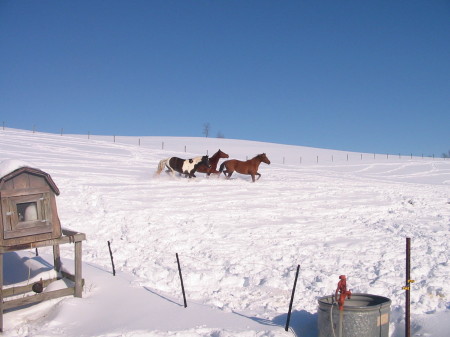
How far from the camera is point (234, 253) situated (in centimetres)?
1187

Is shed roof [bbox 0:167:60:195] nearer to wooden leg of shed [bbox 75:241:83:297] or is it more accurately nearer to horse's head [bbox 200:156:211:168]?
wooden leg of shed [bbox 75:241:83:297]

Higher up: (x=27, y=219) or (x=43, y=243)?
(x=27, y=219)

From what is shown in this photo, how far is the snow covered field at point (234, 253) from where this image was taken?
7.84m

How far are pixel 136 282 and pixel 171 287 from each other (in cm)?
73

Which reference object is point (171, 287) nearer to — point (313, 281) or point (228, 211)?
point (313, 281)

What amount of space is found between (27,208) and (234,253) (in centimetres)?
549

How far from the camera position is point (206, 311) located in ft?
27.0

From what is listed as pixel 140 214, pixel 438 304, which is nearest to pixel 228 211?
pixel 140 214

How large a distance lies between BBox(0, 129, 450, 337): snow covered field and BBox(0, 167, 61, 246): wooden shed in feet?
4.49

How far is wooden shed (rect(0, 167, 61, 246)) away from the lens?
7.72 metres

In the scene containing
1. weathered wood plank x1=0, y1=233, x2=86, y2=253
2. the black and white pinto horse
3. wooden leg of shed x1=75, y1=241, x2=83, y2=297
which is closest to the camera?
weathered wood plank x1=0, y1=233, x2=86, y2=253

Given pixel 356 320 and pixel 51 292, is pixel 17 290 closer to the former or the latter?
pixel 51 292

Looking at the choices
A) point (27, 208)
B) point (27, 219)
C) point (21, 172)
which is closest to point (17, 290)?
point (27, 219)

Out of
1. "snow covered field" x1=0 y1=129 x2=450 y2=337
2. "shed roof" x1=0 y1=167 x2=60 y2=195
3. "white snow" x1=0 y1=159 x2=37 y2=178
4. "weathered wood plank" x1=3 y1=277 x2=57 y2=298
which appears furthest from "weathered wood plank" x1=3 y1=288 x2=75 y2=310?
"white snow" x1=0 y1=159 x2=37 y2=178
